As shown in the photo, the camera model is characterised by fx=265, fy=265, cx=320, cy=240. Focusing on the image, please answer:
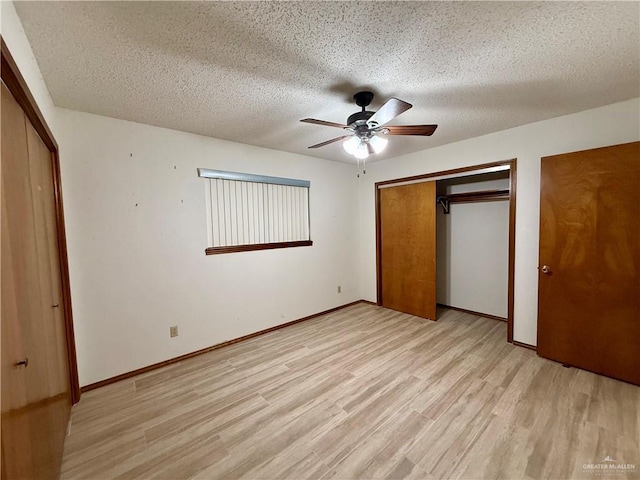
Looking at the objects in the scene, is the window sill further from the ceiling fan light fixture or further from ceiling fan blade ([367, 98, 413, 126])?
ceiling fan blade ([367, 98, 413, 126])

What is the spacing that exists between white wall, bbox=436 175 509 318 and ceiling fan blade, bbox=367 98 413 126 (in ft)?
8.79

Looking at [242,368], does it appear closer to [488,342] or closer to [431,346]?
[431,346]

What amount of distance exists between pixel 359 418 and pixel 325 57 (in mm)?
2383

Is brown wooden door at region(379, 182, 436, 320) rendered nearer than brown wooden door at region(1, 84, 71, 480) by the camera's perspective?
No

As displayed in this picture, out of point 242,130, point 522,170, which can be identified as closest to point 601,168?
point 522,170

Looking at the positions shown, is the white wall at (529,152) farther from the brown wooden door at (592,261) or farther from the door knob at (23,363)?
the door knob at (23,363)

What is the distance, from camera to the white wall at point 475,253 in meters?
3.64

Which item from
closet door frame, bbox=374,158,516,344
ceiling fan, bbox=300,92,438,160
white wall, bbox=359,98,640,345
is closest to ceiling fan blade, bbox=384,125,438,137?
ceiling fan, bbox=300,92,438,160

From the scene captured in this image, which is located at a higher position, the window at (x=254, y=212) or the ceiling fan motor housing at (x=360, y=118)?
the ceiling fan motor housing at (x=360, y=118)

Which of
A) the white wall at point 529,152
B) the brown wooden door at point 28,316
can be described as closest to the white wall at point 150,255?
the brown wooden door at point 28,316

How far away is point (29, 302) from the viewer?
1.22 metres

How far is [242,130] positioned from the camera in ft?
8.91

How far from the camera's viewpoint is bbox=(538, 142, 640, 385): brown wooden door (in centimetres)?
214

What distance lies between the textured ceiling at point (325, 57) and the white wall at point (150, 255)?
0.33 meters
